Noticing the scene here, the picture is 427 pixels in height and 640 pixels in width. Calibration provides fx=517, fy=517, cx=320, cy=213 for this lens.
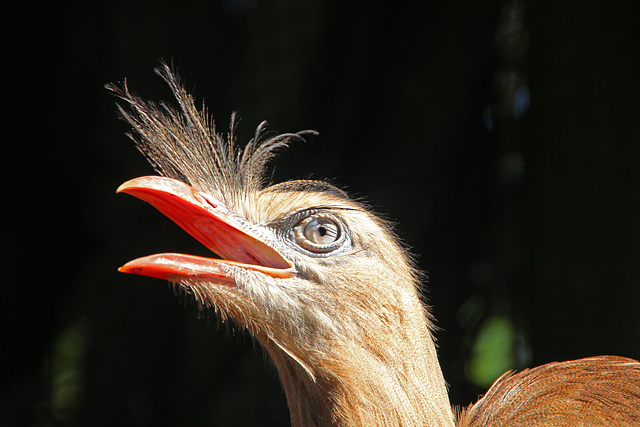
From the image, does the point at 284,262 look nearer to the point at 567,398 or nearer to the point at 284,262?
the point at 284,262

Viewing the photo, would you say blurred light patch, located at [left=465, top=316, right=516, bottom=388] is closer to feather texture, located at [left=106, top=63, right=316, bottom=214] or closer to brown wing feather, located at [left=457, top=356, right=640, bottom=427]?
brown wing feather, located at [left=457, top=356, right=640, bottom=427]

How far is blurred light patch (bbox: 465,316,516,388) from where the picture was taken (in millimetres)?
1976

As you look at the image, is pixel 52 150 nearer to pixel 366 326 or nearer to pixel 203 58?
pixel 203 58

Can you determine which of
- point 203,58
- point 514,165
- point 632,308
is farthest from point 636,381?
point 203,58

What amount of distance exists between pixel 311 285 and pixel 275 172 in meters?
0.93

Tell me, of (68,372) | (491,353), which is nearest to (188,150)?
(68,372)

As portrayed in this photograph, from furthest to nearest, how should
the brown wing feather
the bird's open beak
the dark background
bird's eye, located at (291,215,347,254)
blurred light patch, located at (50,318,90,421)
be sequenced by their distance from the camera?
blurred light patch, located at (50,318,90,421), the dark background, the brown wing feather, bird's eye, located at (291,215,347,254), the bird's open beak

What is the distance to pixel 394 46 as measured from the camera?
6.15 ft

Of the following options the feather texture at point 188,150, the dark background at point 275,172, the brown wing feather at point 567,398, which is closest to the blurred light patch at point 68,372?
the dark background at point 275,172

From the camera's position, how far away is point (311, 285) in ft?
3.35

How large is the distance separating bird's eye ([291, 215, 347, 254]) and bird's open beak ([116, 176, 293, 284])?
0.06 meters

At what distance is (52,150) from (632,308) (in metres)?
2.10

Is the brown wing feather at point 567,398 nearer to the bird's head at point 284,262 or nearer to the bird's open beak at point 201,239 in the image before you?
the bird's head at point 284,262

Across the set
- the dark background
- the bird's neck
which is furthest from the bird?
the dark background
